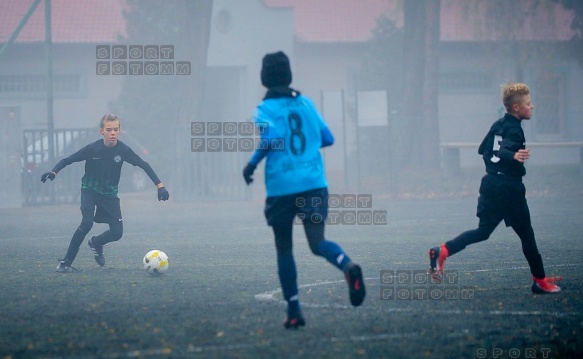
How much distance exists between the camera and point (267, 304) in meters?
7.57

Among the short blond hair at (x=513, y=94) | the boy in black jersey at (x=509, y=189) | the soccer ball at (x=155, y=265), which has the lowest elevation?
the soccer ball at (x=155, y=265)

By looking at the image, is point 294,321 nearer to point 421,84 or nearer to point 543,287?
point 543,287

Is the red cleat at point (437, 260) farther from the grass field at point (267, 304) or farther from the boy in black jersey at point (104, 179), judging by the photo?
the boy in black jersey at point (104, 179)

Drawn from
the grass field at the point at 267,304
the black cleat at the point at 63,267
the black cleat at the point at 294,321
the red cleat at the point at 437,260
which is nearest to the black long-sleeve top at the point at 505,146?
the red cleat at the point at 437,260

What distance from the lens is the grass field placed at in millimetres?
5859

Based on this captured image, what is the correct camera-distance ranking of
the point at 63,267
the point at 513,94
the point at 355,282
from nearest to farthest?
1. the point at 355,282
2. the point at 513,94
3. the point at 63,267

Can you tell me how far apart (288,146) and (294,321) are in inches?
51.6

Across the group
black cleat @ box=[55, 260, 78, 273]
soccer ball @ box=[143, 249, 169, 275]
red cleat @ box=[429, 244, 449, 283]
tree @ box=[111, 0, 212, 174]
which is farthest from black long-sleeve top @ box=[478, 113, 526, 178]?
tree @ box=[111, 0, 212, 174]

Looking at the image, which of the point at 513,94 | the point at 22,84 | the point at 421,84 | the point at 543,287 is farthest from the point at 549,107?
the point at 543,287

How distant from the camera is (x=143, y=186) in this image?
2772 cm

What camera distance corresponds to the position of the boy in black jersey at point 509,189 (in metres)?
8.00

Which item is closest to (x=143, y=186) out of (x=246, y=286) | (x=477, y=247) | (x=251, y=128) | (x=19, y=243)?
(x=251, y=128)

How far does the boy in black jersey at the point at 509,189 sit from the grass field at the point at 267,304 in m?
0.37

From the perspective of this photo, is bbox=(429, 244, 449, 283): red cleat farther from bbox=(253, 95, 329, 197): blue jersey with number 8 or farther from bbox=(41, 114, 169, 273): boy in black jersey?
bbox=(41, 114, 169, 273): boy in black jersey
